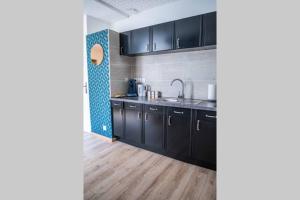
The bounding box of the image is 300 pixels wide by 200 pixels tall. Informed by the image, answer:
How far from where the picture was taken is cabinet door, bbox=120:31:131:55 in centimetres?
301

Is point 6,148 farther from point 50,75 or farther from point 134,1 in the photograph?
point 134,1

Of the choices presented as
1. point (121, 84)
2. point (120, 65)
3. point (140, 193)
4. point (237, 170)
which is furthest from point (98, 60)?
point (237, 170)

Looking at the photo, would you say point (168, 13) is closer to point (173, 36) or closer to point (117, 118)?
point (173, 36)

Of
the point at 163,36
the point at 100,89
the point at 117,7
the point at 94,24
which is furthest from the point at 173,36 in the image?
the point at 94,24

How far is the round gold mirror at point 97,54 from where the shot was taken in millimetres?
3068

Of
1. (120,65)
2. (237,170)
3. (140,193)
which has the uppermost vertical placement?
(120,65)

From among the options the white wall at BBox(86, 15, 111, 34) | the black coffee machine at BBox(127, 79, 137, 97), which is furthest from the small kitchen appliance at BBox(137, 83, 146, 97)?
the white wall at BBox(86, 15, 111, 34)

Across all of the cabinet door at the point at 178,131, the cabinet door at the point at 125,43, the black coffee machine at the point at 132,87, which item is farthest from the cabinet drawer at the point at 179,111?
the cabinet door at the point at 125,43

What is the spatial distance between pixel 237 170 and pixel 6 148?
1.94 ft

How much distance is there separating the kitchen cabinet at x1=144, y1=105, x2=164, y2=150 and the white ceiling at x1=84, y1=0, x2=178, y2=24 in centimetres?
186

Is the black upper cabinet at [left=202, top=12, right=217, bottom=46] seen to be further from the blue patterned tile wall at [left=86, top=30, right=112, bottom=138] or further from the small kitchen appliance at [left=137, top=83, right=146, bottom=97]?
the blue patterned tile wall at [left=86, top=30, right=112, bottom=138]

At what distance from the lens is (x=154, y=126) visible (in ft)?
8.37

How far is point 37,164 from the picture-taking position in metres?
0.39

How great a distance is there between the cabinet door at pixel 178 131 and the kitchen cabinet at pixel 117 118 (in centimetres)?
98
